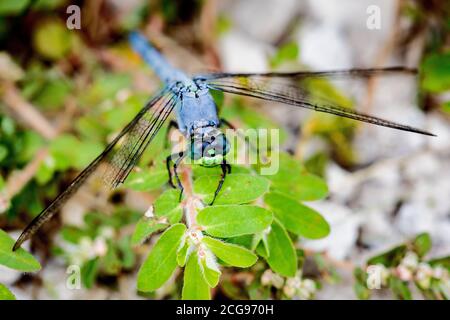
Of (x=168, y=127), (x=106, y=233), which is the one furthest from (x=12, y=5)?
(x=106, y=233)

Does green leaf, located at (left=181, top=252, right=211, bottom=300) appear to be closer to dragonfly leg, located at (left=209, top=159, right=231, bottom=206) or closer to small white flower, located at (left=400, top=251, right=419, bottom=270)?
dragonfly leg, located at (left=209, top=159, right=231, bottom=206)

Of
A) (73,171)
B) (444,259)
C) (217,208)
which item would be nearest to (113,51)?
(73,171)

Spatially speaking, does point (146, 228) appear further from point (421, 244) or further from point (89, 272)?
point (421, 244)

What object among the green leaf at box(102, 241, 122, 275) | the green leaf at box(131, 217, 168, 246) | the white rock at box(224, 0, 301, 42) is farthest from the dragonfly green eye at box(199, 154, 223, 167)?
the white rock at box(224, 0, 301, 42)

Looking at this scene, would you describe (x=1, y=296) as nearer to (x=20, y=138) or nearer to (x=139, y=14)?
(x=20, y=138)

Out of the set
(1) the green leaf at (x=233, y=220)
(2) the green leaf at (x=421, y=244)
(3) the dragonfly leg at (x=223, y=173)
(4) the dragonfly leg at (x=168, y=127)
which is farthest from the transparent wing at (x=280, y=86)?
(1) the green leaf at (x=233, y=220)

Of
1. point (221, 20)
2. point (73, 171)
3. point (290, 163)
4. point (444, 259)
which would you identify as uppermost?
point (221, 20)
